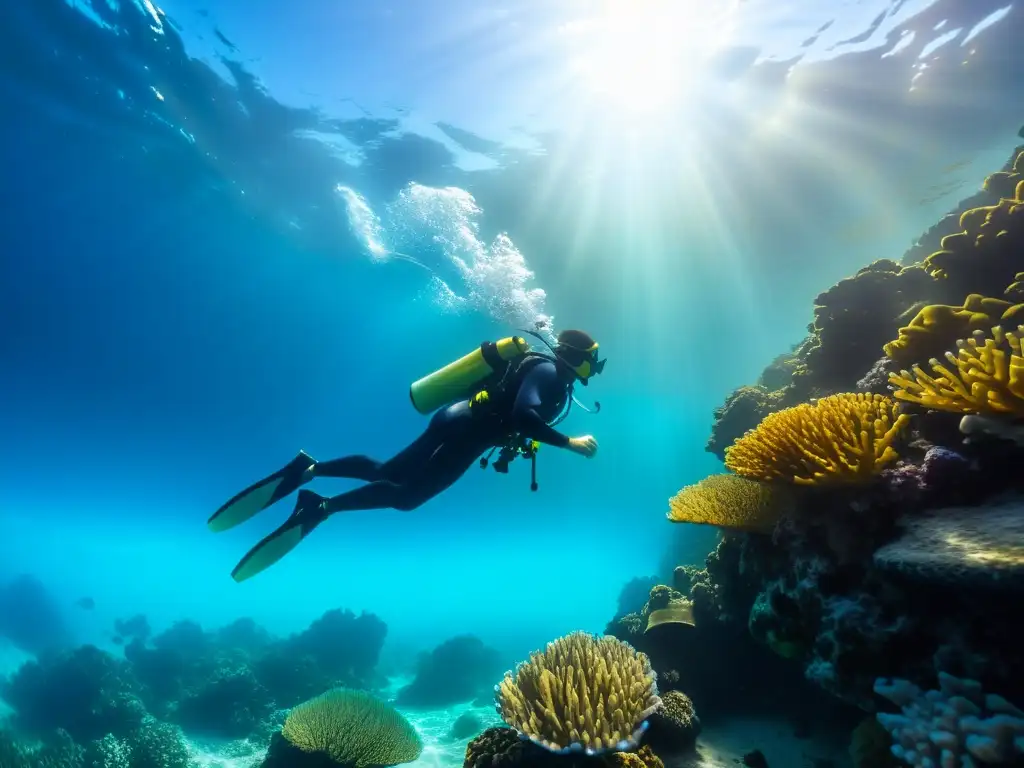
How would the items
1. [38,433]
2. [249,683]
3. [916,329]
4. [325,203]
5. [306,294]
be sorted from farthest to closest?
[38,433], [306,294], [325,203], [249,683], [916,329]

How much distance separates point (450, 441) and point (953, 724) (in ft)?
17.6

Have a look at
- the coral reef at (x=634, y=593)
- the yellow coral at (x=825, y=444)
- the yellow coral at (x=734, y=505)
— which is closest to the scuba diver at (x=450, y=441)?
the yellow coral at (x=734, y=505)

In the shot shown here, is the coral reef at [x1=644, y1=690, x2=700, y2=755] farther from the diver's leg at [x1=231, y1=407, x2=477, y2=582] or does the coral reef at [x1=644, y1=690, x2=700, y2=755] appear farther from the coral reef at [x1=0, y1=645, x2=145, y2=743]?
the coral reef at [x1=0, y1=645, x2=145, y2=743]

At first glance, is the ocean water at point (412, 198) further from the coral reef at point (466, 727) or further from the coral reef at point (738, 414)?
the coral reef at point (738, 414)

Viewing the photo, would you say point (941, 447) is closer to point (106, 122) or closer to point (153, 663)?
point (106, 122)

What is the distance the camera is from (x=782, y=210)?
2355cm

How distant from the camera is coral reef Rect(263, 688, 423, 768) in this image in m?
7.30

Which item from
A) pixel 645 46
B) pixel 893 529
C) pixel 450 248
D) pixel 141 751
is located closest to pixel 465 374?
pixel 893 529

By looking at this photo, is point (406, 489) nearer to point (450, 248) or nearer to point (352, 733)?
point (352, 733)

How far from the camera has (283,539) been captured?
674cm

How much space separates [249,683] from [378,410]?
2331 cm

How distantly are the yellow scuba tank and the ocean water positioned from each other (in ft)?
6.68

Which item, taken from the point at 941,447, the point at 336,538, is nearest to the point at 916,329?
the point at 941,447

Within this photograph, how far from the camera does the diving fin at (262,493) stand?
23.1ft
